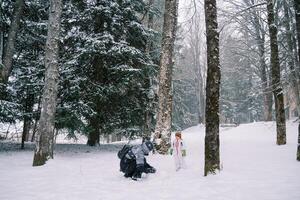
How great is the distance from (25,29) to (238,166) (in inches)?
477

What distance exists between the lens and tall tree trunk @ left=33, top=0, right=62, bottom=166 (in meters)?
10.9

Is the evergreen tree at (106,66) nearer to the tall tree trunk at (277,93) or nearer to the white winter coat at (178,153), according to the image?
the white winter coat at (178,153)

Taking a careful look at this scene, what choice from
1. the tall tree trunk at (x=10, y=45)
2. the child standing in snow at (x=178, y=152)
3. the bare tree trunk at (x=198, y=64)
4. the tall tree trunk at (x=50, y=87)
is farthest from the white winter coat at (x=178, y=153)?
the bare tree trunk at (x=198, y=64)

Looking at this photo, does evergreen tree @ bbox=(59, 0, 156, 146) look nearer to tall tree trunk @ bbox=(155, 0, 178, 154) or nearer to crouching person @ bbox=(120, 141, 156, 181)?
tall tree trunk @ bbox=(155, 0, 178, 154)

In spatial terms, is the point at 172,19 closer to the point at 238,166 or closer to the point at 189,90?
the point at 238,166

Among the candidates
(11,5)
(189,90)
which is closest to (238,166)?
(11,5)

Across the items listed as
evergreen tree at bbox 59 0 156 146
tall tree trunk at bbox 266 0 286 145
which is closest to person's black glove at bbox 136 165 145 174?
evergreen tree at bbox 59 0 156 146

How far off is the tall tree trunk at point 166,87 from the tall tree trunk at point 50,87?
4.33 meters

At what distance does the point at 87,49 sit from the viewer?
46.4ft

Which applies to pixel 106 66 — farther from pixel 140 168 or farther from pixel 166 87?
pixel 140 168

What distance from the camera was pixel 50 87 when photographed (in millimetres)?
11078

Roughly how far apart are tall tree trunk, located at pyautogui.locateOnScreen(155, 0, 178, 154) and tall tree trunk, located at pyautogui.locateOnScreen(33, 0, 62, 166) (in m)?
4.33

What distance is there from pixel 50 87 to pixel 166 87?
15.7ft

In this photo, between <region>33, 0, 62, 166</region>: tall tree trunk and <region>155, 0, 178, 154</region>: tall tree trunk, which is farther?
<region>155, 0, 178, 154</region>: tall tree trunk
